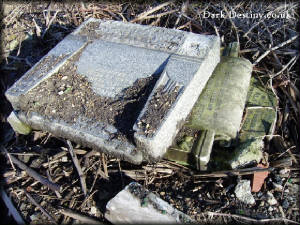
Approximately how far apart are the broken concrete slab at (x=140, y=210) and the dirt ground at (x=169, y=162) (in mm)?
193

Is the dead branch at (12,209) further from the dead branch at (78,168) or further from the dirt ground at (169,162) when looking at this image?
the dead branch at (78,168)

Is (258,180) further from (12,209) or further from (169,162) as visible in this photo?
(12,209)

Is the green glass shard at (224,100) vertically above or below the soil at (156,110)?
below

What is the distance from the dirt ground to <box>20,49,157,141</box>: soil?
35 centimetres

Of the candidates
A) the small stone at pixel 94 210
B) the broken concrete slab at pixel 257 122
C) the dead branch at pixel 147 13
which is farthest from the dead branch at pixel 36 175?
the dead branch at pixel 147 13

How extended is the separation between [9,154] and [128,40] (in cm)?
192

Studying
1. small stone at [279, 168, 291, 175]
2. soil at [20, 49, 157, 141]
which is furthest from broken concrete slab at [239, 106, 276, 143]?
soil at [20, 49, 157, 141]

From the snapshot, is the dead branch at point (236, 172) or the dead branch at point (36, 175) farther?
the dead branch at point (36, 175)

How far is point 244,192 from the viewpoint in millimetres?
2836

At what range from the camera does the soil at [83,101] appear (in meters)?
3.16

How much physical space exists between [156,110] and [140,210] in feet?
3.13

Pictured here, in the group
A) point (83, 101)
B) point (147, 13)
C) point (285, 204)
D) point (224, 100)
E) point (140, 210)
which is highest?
point (147, 13)

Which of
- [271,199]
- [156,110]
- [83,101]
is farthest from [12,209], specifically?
[271,199]

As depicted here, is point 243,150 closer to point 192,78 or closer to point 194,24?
point 192,78
